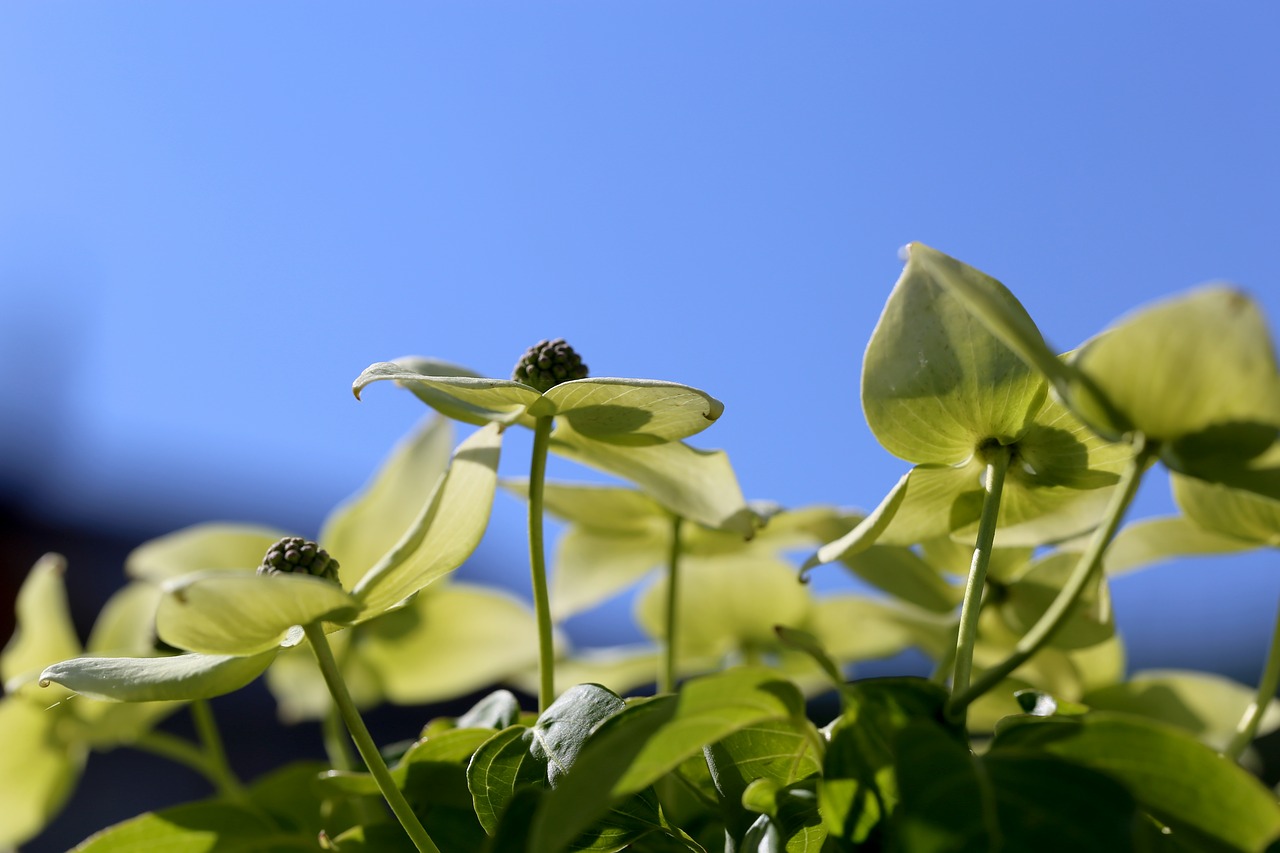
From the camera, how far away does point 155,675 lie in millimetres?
302

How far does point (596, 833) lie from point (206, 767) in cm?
36

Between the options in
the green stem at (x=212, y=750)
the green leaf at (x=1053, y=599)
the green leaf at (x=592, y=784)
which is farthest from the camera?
the green stem at (x=212, y=750)

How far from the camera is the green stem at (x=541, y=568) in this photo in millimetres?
376

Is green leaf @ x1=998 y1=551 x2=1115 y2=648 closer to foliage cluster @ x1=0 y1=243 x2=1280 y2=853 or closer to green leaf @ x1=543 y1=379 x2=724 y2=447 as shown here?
foliage cluster @ x1=0 y1=243 x2=1280 y2=853

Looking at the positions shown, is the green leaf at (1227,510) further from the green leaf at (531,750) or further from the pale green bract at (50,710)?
the pale green bract at (50,710)

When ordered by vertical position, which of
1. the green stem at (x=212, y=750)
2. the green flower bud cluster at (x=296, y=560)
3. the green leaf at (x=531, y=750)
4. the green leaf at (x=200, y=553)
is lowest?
the green stem at (x=212, y=750)

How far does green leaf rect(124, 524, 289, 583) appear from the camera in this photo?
2.06ft

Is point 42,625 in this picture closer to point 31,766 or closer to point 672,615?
point 31,766

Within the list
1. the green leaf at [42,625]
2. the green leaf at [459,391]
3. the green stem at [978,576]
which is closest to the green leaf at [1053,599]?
the green stem at [978,576]

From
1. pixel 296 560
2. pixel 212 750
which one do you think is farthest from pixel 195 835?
pixel 212 750

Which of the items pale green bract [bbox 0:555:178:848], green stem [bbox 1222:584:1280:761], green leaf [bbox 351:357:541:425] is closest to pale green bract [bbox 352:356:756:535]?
green leaf [bbox 351:357:541:425]

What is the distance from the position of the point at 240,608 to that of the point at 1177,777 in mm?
223

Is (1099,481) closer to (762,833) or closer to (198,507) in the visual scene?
(762,833)

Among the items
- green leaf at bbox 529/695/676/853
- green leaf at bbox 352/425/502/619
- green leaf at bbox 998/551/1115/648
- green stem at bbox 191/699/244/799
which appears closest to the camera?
green leaf at bbox 529/695/676/853
